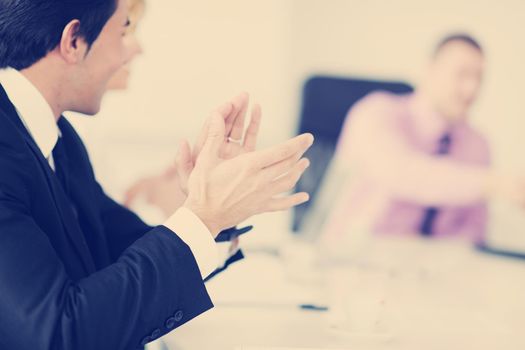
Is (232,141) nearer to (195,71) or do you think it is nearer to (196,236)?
(196,236)

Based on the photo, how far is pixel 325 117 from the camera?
2.83 m

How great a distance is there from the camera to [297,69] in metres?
3.00

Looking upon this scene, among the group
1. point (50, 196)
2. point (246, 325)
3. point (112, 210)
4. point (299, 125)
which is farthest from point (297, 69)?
point (50, 196)

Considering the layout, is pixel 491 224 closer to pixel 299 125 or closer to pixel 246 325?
pixel 299 125

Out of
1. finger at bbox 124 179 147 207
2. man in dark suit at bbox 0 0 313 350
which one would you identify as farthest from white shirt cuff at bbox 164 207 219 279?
finger at bbox 124 179 147 207

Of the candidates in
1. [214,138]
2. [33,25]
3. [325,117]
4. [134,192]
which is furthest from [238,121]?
[325,117]

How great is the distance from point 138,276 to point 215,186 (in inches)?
8.1

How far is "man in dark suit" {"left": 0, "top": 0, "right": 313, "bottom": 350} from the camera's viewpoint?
2.97 ft

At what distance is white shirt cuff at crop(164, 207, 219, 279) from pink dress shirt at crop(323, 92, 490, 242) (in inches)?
70.7

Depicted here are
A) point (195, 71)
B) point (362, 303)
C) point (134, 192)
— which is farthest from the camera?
point (195, 71)

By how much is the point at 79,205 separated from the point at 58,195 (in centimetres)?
20

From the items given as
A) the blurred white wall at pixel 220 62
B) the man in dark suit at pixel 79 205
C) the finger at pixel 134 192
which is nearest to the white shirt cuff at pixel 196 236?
the man in dark suit at pixel 79 205

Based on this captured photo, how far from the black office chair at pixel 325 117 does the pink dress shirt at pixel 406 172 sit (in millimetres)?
40

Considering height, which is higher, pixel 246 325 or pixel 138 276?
pixel 138 276
